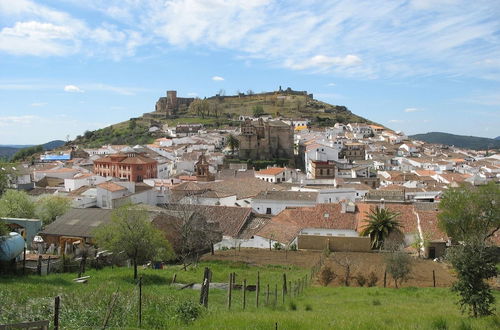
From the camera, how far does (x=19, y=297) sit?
1156 cm

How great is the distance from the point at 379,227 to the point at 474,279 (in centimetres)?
1806

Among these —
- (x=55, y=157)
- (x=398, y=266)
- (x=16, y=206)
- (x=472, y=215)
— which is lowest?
(x=398, y=266)

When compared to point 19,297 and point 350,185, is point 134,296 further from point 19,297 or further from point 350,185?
point 350,185

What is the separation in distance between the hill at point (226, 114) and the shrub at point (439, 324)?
106792 millimetres

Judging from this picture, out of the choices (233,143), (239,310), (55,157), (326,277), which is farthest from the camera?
(55,157)

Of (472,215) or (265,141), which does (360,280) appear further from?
(265,141)

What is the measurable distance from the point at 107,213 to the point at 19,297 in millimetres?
18631

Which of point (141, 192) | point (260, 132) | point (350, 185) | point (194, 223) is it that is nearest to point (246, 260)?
point (194, 223)

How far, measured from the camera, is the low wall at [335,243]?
28.2 meters

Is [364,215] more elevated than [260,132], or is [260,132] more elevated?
[260,132]

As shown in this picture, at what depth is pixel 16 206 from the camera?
32938 millimetres

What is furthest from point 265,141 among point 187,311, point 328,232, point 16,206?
point 187,311

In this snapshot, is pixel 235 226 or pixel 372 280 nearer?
pixel 372 280

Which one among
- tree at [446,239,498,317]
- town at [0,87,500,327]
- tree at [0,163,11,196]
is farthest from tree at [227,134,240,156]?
tree at [446,239,498,317]
